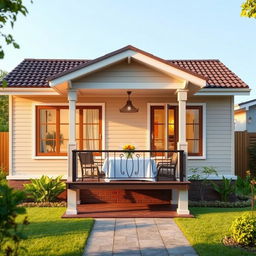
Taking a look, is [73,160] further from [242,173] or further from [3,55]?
[242,173]

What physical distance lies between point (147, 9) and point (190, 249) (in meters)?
10.8

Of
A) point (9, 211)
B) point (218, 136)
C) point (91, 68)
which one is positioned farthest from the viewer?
point (218, 136)

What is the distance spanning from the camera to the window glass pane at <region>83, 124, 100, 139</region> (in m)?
9.76

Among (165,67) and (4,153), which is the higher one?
(165,67)

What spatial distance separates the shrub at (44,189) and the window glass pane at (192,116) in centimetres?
421

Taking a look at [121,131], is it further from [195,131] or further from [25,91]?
[25,91]

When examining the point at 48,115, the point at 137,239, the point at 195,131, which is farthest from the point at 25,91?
the point at 137,239

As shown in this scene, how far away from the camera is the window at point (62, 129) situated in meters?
9.62

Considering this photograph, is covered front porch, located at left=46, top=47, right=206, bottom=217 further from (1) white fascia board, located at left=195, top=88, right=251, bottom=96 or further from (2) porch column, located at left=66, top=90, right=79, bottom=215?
(1) white fascia board, located at left=195, top=88, right=251, bottom=96

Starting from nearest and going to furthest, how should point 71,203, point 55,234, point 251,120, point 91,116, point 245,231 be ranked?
point 245,231, point 55,234, point 71,203, point 91,116, point 251,120

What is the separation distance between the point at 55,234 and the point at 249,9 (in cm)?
542

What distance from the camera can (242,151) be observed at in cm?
1227

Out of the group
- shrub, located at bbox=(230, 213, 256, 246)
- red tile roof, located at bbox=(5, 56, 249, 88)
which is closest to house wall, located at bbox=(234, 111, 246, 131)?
red tile roof, located at bbox=(5, 56, 249, 88)

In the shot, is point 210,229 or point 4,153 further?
point 4,153
